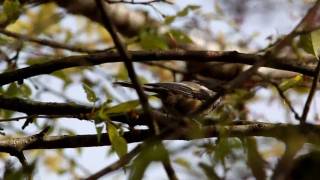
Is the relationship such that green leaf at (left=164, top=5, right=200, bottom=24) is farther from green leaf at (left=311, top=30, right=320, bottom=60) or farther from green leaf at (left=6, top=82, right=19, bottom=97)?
green leaf at (left=311, top=30, right=320, bottom=60)

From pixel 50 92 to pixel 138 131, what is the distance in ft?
5.04

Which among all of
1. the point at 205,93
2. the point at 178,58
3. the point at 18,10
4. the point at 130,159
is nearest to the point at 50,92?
the point at 18,10

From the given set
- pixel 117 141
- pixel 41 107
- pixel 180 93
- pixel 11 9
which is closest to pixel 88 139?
pixel 117 141

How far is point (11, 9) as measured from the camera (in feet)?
6.50

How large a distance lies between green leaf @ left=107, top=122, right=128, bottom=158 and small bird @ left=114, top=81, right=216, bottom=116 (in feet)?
0.80

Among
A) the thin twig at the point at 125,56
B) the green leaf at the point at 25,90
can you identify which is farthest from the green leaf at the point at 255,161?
the green leaf at the point at 25,90

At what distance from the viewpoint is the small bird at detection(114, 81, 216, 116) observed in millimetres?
1666

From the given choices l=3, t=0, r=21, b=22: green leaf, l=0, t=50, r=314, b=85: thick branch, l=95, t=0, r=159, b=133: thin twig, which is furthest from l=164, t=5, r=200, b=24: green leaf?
l=95, t=0, r=159, b=133: thin twig

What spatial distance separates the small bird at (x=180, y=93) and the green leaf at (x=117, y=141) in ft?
0.80

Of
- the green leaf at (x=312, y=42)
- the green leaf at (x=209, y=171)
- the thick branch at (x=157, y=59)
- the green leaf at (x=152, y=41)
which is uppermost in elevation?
the green leaf at (x=209, y=171)

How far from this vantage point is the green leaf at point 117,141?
135 centimetres

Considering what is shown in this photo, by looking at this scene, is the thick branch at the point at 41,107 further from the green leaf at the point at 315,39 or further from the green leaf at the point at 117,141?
the green leaf at the point at 315,39

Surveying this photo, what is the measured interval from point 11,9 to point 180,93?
0.60 meters

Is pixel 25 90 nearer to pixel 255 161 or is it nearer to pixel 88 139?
pixel 88 139
